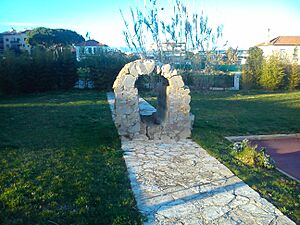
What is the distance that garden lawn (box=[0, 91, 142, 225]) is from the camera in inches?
136

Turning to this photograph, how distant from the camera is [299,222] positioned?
11.3 feet

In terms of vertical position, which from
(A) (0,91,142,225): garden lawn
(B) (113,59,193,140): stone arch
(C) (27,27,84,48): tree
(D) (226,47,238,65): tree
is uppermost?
(C) (27,27,84,48): tree

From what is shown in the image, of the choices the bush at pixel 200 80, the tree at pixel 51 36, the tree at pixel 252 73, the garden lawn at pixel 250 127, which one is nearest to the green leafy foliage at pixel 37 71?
the bush at pixel 200 80

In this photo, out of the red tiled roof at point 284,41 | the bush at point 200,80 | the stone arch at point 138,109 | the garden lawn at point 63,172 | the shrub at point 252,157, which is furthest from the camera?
the red tiled roof at point 284,41

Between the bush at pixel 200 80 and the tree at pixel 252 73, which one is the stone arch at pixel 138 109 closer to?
the bush at pixel 200 80

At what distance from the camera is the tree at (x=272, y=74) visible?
1731 centimetres

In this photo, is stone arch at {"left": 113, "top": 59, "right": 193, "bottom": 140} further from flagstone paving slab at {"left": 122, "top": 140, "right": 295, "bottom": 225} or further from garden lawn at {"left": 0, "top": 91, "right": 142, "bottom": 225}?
flagstone paving slab at {"left": 122, "top": 140, "right": 295, "bottom": 225}

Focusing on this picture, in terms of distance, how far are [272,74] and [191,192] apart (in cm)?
1510

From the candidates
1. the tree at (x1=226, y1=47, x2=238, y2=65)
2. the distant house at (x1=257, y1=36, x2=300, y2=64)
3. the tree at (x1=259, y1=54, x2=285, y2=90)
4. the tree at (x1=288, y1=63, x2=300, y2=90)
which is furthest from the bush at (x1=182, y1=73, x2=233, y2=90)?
the distant house at (x1=257, y1=36, x2=300, y2=64)

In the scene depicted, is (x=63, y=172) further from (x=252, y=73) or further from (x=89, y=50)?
(x=89, y=50)

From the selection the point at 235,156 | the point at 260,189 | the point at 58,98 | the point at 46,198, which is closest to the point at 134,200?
the point at 46,198

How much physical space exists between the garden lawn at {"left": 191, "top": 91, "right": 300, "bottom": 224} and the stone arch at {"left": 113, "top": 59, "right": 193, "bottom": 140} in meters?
0.62

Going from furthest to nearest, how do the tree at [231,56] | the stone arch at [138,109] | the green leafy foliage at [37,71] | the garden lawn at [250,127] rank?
1. the tree at [231,56]
2. the green leafy foliage at [37,71]
3. the stone arch at [138,109]
4. the garden lawn at [250,127]

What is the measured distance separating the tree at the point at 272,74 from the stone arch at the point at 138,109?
39.5 feet
